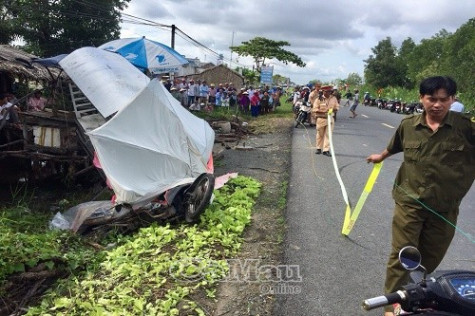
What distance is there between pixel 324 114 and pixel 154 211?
5531 millimetres

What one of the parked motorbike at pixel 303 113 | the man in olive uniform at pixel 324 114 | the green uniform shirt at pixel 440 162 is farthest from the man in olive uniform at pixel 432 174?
the parked motorbike at pixel 303 113

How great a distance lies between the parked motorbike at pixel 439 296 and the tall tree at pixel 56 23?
67.7ft

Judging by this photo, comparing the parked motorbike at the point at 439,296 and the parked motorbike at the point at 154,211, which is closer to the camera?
the parked motorbike at the point at 439,296

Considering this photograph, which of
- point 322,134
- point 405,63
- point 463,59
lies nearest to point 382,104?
point 463,59

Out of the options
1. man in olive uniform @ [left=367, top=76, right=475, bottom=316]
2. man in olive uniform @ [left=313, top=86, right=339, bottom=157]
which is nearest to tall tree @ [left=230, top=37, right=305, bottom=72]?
man in olive uniform @ [left=313, top=86, right=339, bottom=157]

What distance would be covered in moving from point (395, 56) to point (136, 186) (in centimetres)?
5961

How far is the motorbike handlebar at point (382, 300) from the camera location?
61.1 inches

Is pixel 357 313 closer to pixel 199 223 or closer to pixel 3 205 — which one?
pixel 199 223

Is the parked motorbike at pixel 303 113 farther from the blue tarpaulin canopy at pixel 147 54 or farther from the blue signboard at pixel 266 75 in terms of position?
the blue signboard at pixel 266 75

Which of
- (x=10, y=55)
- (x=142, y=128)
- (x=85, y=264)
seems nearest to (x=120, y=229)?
(x=85, y=264)

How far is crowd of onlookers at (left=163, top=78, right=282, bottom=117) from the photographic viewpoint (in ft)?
65.4

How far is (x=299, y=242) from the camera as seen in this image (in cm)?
474

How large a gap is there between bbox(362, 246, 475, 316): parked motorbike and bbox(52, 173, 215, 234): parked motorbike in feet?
12.2

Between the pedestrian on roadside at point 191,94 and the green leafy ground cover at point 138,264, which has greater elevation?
the pedestrian on roadside at point 191,94
